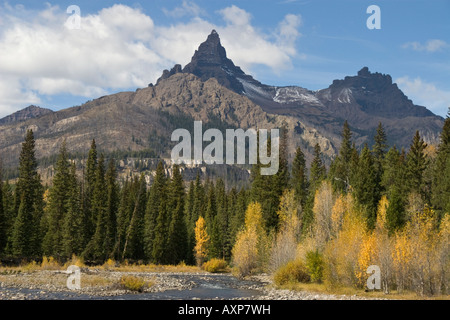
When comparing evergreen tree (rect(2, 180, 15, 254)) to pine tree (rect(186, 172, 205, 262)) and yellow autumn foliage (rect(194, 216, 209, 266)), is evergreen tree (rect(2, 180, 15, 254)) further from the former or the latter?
pine tree (rect(186, 172, 205, 262))

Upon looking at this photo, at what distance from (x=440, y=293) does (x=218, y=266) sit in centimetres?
4868

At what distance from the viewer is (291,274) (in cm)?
4991

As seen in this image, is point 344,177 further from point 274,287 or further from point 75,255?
point 75,255

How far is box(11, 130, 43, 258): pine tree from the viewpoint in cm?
6925

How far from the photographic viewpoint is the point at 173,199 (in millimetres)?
97375

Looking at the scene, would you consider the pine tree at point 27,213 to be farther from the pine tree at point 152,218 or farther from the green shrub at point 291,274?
the green shrub at point 291,274

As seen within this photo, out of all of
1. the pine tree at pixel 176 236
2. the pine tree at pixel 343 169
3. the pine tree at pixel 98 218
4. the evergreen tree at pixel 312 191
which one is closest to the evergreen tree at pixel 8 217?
the pine tree at pixel 98 218

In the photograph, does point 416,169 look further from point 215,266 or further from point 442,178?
point 215,266

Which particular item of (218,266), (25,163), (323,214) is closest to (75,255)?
(25,163)

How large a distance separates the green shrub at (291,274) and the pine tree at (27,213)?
4128 centimetres

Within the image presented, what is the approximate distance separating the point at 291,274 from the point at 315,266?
11.2 ft

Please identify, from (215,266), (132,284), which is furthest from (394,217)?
(215,266)

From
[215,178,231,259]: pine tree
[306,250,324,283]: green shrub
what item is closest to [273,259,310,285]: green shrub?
[306,250,324,283]: green shrub

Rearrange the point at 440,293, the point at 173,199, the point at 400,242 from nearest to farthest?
the point at 440,293
the point at 400,242
the point at 173,199
